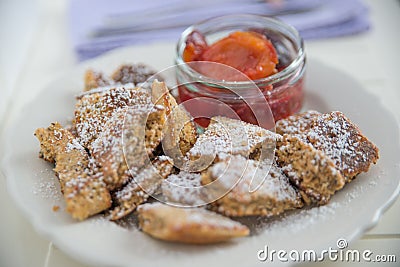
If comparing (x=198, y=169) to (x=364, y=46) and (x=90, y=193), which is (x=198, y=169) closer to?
(x=90, y=193)

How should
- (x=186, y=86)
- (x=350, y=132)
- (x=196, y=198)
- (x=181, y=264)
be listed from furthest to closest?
(x=186, y=86) → (x=350, y=132) → (x=196, y=198) → (x=181, y=264)

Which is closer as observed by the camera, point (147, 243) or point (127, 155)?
point (147, 243)

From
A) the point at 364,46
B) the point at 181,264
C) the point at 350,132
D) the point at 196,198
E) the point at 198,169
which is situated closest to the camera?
the point at 181,264

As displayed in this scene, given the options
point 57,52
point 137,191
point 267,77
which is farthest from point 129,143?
point 57,52

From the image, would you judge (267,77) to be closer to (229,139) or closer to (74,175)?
(229,139)

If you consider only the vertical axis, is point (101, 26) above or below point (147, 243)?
above

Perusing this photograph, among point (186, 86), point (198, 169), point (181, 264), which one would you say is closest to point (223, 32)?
point (186, 86)

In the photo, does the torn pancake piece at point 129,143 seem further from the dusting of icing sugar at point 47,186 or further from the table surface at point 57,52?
the table surface at point 57,52

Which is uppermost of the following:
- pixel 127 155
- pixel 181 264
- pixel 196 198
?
pixel 127 155
